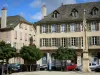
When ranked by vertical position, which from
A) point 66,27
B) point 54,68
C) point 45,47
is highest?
point 66,27

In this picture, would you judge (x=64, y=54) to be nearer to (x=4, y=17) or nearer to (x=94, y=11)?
(x=94, y=11)

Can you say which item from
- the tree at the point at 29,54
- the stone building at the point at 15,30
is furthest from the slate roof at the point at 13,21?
the tree at the point at 29,54

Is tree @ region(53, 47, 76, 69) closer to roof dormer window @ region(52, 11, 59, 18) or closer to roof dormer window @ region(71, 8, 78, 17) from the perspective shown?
roof dormer window @ region(71, 8, 78, 17)

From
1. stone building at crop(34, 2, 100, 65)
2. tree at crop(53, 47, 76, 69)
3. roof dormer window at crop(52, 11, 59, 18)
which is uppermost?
roof dormer window at crop(52, 11, 59, 18)

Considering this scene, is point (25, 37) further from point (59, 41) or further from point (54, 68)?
point (54, 68)

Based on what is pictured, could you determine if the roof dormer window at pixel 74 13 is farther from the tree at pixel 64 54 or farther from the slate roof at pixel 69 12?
the tree at pixel 64 54

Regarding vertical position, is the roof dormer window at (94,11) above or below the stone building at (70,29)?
above

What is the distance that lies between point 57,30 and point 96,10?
26.3 feet

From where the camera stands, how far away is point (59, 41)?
5241cm

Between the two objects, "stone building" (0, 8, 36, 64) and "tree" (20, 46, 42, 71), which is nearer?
"tree" (20, 46, 42, 71)

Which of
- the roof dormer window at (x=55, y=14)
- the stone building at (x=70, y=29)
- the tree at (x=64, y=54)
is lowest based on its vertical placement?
the tree at (x=64, y=54)

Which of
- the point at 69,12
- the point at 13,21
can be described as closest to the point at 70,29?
the point at 69,12

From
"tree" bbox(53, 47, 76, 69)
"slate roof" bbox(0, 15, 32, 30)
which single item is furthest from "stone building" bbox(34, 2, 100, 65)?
"tree" bbox(53, 47, 76, 69)

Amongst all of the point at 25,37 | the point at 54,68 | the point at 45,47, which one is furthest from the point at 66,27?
the point at 25,37
